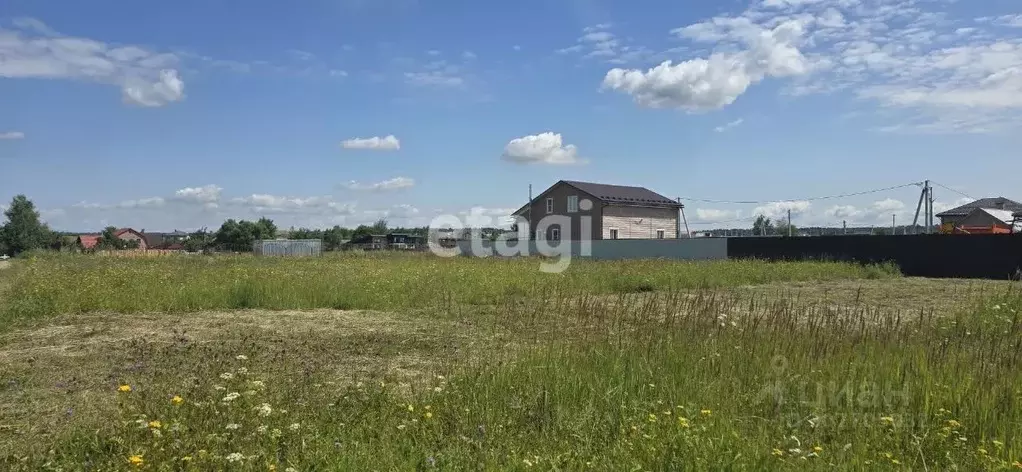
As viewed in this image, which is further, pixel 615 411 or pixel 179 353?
pixel 179 353

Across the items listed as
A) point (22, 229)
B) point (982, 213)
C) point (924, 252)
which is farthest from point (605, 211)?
point (22, 229)

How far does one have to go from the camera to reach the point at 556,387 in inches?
149

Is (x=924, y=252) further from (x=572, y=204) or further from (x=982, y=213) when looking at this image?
(x=982, y=213)

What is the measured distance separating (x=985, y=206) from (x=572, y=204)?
25107 mm

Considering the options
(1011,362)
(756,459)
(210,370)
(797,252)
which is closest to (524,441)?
(756,459)

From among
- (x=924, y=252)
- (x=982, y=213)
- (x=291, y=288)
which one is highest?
(x=982, y=213)

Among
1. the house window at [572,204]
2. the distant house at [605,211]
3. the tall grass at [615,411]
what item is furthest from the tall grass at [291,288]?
the house window at [572,204]

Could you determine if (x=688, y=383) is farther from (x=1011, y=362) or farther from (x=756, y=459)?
(x=1011, y=362)

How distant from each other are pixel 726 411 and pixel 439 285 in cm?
849

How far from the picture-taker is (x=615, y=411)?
3465 mm

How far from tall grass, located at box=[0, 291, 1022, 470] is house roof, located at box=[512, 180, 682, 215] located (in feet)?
99.1

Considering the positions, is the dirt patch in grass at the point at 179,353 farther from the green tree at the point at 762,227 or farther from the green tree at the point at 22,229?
the green tree at the point at 22,229

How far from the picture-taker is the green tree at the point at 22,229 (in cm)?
5462

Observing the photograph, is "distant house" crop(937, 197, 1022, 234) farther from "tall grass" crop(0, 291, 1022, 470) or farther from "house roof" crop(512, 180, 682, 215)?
"tall grass" crop(0, 291, 1022, 470)
